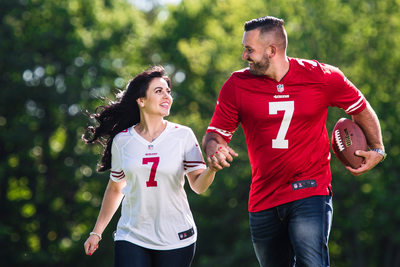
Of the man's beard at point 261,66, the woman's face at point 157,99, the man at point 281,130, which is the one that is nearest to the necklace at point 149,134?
the woman's face at point 157,99

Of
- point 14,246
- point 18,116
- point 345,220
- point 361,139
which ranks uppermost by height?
point 361,139

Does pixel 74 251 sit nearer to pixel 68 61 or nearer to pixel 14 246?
pixel 14 246

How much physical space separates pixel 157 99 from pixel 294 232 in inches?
55.0

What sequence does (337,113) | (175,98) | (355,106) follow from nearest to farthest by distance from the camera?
(355,106) < (337,113) < (175,98)

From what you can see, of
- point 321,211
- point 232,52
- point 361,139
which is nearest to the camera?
point 321,211

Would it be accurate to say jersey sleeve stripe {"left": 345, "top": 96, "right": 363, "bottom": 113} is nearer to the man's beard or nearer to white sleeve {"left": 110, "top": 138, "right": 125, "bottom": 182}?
the man's beard

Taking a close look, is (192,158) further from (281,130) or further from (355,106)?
(355,106)

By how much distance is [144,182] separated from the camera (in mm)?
4551

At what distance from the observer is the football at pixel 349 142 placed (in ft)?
15.8

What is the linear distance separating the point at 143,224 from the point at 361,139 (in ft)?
5.63

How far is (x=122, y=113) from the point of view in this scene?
5.20 m

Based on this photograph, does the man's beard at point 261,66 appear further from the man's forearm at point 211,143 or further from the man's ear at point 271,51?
the man's forearm at point 211,143

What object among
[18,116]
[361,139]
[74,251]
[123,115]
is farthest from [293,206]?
[18,116]

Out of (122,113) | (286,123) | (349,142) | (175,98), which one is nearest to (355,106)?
(349,142)
